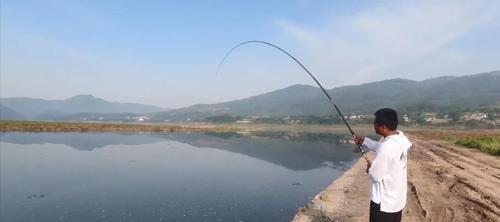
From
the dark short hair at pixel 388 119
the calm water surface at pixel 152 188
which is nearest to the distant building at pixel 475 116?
the calm water surface at pixel 152 188

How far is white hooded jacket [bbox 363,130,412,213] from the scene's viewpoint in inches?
218

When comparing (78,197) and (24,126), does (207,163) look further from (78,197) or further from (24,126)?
(24,126)

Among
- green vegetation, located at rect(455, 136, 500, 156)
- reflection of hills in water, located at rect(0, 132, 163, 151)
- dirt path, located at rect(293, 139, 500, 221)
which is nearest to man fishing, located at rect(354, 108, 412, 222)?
dirt path, located at rect(293, 139, 500, 221)

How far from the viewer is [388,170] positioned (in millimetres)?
5594

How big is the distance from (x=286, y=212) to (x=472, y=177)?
964 cm

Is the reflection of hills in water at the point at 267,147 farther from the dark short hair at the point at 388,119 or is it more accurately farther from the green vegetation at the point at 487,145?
the dark short hair at the point at 388,119

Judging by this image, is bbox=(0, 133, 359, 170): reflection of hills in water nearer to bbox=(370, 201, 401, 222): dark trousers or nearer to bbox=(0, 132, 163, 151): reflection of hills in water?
bbox=(0, 132, 163, 151): reflection of hills in water

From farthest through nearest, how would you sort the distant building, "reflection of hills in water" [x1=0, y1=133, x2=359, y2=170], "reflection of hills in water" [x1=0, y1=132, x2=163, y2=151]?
the distant building → "reflection of hills in water" [x1=0, y1=132, x2=163, y2=151] → "reflection of hills in water" [x1=0, y1=133, x2=359, y2=170]

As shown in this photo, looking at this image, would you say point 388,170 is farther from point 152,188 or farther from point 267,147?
point 267,147

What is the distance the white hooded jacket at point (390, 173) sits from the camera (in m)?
5.53

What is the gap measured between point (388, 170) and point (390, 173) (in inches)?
2.6

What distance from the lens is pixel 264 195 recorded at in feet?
68.6

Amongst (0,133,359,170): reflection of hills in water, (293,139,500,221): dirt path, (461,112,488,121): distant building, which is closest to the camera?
A: (293,139,500,221): dirt path

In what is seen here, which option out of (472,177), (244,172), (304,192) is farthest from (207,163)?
(472,177)
